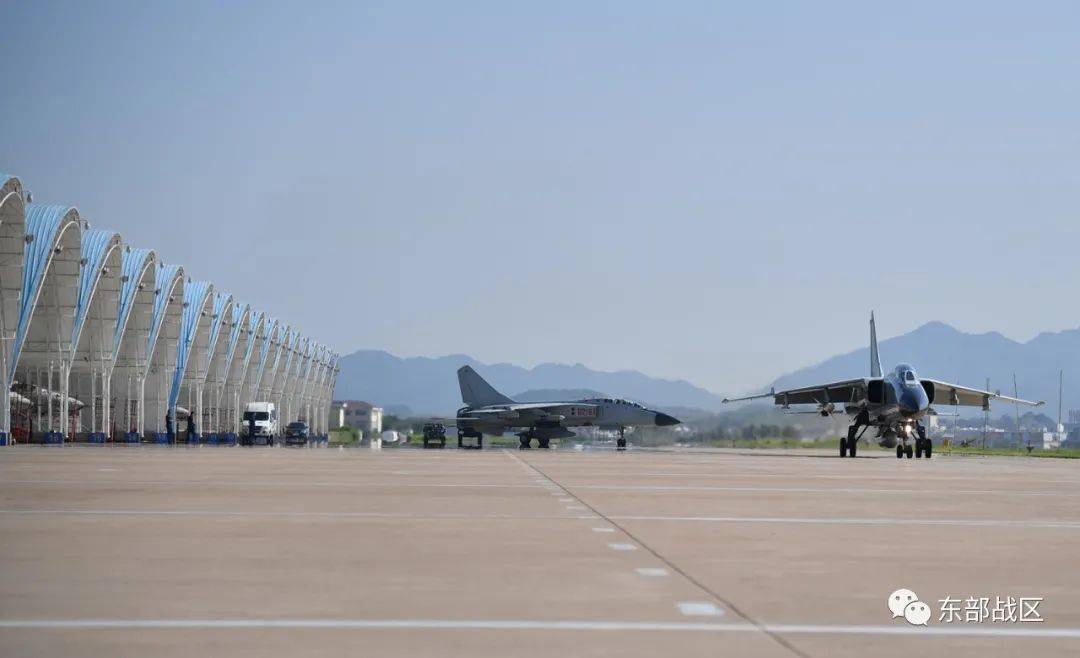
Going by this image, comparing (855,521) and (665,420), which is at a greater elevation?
(665,420)

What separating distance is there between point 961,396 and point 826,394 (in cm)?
600

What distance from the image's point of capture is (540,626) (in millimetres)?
7273

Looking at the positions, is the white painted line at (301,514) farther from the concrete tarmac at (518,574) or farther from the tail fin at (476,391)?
the tail fin at (476,391)

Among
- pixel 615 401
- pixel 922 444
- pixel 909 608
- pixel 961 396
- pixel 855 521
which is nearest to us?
pixel 909 608

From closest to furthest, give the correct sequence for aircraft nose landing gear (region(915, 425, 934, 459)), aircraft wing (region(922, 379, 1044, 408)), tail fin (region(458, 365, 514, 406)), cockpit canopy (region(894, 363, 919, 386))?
cockpit canopy (region(894, 363, 919, 386))
aircraft nose landing gear (region(915, 425, 934, 459))
aircraft wing (region(922, 379, 1044, 408))
tail fin (region(458, 365, 514, 406))

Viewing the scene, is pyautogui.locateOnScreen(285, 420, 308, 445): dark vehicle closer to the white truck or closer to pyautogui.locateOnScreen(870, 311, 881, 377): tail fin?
the white truck

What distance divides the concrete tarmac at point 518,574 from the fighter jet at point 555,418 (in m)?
53.2

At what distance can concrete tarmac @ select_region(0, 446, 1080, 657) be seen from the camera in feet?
22.5

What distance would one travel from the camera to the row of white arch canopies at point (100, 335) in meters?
57.1

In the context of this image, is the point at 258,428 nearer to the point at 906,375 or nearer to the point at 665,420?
the point at 665,420

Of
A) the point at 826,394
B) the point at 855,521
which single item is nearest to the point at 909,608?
Answer: the point at 855,521

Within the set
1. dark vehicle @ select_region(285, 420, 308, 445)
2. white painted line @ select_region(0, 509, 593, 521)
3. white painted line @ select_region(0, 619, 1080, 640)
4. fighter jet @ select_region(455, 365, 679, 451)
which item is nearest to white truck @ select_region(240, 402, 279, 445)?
dark vehicle @ select_region(285, 420, 308, 445)

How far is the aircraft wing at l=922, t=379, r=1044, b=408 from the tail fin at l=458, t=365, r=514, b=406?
101 ft

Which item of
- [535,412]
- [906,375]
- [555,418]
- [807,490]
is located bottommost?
[807,490]
